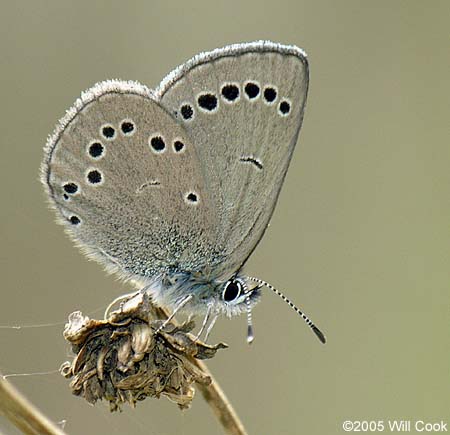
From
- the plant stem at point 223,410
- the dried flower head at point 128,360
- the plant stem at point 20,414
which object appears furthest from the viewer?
the dried flower head at point 128,360

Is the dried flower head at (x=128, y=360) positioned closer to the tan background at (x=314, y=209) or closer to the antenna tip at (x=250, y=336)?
the antenna tip at (x=250, y=336)

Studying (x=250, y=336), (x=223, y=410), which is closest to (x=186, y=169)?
(x=250, y=336)

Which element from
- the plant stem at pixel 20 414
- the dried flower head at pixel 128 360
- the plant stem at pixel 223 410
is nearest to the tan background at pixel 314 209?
the dried flower head at pixel 128 360

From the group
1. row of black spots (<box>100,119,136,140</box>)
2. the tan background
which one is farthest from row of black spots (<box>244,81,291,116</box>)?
A: the tan background

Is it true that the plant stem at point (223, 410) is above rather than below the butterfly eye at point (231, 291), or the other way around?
below

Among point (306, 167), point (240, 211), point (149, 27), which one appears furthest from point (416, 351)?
point (149, 27)

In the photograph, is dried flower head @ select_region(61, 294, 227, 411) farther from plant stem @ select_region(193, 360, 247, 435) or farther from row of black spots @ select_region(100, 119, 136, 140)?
row of black spots @ select_region(100, 119, 136, 140)

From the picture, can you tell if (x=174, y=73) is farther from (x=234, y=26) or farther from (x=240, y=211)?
(x=234, y=26)
